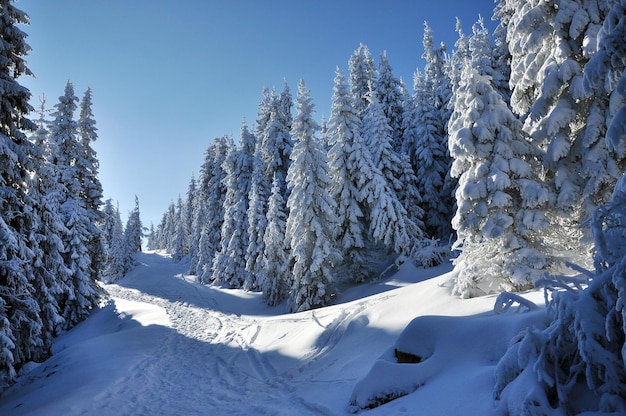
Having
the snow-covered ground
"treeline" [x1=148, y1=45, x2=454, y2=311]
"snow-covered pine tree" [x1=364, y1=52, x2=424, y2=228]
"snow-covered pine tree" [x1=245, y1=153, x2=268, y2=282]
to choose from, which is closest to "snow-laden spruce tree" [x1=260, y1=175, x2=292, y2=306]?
"treeline" [x1=148, y1=45, x2=454, y2=311]

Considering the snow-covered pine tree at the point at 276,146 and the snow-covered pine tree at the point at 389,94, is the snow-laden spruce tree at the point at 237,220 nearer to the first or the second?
the snow-covered pine tree at the point at 276,146

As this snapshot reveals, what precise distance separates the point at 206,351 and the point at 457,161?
40.8 ft

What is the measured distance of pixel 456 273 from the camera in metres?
13.0

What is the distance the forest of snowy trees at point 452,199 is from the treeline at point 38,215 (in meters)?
0.07

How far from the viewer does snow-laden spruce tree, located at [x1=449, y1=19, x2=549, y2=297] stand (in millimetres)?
11109

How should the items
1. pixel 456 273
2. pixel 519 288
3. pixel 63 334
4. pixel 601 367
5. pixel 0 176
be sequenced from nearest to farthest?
pixel 601 367, pixel 0 176, pixel 519 288, pixel 456 273, pixel 63 334

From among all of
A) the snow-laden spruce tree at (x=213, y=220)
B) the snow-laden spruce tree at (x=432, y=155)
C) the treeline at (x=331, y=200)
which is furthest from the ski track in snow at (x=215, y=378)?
the snow-laden spruce tree at (x=213, y=220)

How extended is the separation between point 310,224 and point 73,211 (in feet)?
50.7

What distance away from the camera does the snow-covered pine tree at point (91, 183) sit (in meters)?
25.9

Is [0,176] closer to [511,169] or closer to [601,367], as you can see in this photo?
[601,367]

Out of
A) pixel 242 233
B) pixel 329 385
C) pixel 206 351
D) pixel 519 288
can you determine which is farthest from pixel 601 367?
pixel 242 233

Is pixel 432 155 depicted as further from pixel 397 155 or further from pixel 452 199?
pixel 452 199

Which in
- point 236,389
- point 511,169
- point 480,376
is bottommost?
point 236,389

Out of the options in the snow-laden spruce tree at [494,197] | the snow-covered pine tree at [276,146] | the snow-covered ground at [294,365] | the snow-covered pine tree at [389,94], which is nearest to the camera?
the snow-covered ground at [294,365]
